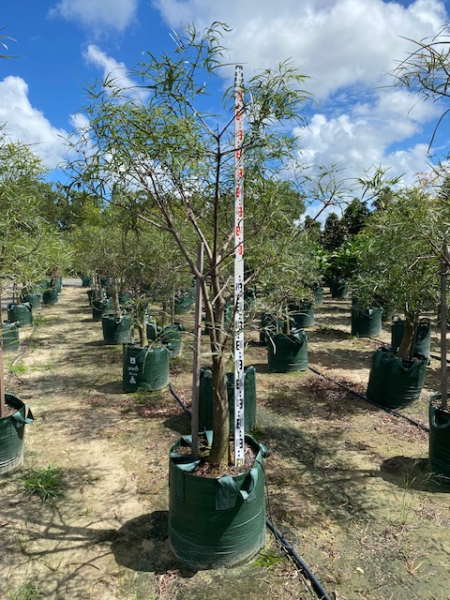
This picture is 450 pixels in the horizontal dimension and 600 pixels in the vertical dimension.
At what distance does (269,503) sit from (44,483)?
2.20 metres

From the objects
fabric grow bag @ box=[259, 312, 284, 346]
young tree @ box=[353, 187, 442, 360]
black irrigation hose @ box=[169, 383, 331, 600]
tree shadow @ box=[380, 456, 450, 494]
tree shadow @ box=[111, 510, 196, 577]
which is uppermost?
young tree @ box=[353, 187, 442, 360]

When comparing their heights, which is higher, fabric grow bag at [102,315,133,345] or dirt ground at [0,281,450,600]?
fabric grow bag at [102,315,133,345]

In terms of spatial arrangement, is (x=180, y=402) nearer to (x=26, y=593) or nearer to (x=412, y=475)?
(x=412, y=475)

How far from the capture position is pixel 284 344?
25.8 feet

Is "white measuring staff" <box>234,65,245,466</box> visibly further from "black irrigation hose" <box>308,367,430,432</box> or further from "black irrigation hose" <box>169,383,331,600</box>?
"black irrigation hose" <box>308,367,430,432</box>

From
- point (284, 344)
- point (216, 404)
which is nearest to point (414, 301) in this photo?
point (284, 344)

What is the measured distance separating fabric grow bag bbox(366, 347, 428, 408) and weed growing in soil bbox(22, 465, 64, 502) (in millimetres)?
4503

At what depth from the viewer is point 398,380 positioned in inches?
241

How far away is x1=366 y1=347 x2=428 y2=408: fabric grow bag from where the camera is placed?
610cm

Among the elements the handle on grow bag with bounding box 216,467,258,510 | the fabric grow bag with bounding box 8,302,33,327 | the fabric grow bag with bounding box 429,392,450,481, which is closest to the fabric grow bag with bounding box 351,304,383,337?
the fabric grow bag with bounding box 429,392,450,481

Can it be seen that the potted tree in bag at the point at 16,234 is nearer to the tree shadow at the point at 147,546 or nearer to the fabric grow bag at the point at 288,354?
the tree shadow at the point at 147,546

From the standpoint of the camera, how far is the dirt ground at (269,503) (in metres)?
2.90

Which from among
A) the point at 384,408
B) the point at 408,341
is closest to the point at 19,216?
the point at 384,408

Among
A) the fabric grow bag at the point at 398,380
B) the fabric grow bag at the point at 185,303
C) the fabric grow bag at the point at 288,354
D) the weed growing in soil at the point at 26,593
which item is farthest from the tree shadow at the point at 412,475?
the fabric grow bag at the point at 185,303
